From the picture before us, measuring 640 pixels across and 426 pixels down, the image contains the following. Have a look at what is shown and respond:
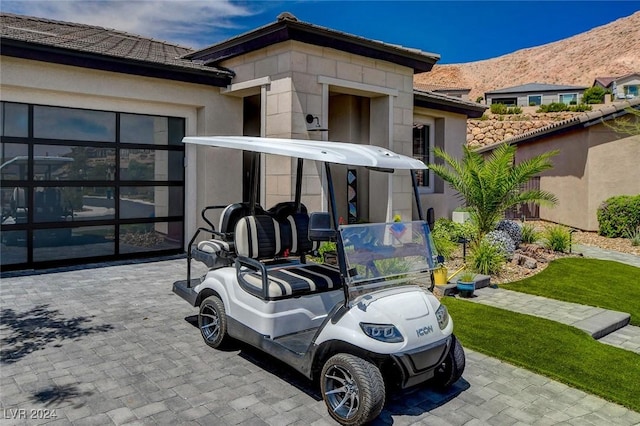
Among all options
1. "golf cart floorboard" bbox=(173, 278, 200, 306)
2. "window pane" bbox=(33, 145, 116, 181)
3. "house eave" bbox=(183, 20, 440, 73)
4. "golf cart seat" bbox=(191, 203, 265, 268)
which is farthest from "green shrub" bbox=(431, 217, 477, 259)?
"window pane" bbox=(33, 145, 116, 181)

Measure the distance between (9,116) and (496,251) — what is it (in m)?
8.63

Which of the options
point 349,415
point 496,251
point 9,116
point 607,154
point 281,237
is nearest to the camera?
point 349,415

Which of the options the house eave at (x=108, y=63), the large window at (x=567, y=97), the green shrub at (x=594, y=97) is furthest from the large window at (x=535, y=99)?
the house eave at (x=108, y=63)

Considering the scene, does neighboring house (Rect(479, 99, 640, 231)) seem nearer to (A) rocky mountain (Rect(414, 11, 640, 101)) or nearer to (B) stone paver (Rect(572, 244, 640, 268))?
(B) stone paver (Rect(572, 244, 640, 268))

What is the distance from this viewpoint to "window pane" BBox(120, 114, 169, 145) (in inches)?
355

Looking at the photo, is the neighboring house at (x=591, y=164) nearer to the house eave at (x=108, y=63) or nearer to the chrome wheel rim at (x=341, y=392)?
the house eave at (x=108, y=63)

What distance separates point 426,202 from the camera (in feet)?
41.7

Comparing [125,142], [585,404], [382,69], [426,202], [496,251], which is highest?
[382,69]

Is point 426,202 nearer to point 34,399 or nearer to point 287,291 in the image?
point 287,291

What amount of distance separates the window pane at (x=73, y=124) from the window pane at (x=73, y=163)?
0.20m

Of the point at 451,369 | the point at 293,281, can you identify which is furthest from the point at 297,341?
the point at 451,369

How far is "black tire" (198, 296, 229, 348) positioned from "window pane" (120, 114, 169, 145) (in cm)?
529

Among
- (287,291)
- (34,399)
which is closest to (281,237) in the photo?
(287,291)

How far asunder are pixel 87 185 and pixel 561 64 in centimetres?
8360
